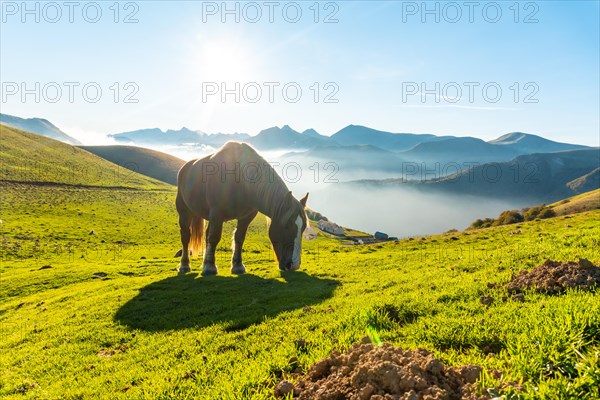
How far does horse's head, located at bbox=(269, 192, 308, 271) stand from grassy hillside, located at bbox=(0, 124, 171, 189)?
92.2 metres

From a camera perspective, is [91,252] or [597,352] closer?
[597,352]

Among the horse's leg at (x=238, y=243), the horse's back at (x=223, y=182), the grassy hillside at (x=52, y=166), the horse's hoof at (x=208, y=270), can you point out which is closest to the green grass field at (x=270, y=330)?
the horse's hoof at (x=208, y=270)

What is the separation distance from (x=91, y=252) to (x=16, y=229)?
17236 millimetres

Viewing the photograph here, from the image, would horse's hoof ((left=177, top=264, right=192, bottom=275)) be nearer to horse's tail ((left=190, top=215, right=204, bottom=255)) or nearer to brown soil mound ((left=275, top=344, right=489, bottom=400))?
horse's tail ((left=190, top=215, right=204, bottom=255))

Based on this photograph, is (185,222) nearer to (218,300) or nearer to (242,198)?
(242,198)

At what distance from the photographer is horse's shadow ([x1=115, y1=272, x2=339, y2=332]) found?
9.35 metres

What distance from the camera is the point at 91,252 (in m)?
36.7

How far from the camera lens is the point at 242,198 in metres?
15.3

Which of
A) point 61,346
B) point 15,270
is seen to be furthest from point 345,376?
point 15,270

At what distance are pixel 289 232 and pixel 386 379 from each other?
10.7 metres

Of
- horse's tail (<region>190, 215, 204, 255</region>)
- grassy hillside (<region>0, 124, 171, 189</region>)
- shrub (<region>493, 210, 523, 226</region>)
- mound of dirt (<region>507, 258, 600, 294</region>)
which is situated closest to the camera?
mound of dirt (<region>507, 258, 600, 294</region>)

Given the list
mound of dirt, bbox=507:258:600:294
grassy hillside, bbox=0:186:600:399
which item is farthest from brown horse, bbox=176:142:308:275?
mound of dirt, bbox=507:258:600:294

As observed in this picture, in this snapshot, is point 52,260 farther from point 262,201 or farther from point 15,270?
point 262,201

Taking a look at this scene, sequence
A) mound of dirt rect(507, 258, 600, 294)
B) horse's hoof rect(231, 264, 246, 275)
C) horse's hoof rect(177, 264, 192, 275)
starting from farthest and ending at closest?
horse's hoof rect(177, 264, 192, 275) → horse's hoof rect(231, 264, 246, 275) → mound of dirt rect(507, 258, 600, 294)
